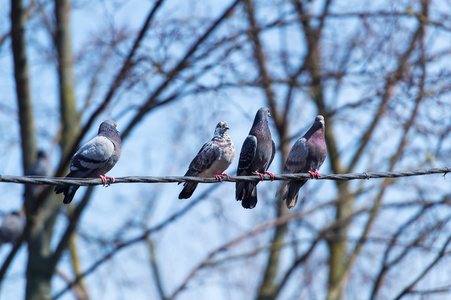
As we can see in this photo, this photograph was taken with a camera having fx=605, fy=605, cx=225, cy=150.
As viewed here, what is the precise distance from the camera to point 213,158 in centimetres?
656

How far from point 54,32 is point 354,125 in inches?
240

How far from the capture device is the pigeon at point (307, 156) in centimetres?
647

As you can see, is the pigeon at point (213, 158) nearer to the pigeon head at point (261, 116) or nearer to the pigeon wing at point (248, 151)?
the pigeon wing at point (248, 151)

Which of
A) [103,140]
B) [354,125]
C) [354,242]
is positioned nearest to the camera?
[103,140]

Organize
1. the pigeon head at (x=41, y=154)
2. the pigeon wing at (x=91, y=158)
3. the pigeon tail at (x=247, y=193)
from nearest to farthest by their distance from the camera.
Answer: the pigeon wing at (x=91, y=158), the pigeon tail at (x=247, y=193), the pigeon head at (x=41, y=154)

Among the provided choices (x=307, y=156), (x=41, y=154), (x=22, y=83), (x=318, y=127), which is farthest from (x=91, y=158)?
(x=41, y=154)

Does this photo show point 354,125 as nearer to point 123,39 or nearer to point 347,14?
point 347,14

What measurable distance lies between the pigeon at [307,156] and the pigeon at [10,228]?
7.09 metres

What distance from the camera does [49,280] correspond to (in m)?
10.5

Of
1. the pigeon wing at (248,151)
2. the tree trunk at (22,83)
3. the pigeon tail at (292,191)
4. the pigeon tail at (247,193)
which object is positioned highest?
the tree trunk at (22,83)

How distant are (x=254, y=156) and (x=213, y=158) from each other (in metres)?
0.47

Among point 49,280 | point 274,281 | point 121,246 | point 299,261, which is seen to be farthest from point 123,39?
point 274,281

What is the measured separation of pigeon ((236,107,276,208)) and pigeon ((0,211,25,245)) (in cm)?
683

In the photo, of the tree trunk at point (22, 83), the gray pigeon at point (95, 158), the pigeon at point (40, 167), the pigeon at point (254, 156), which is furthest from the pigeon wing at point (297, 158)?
the pigeon at point (40, 167)
